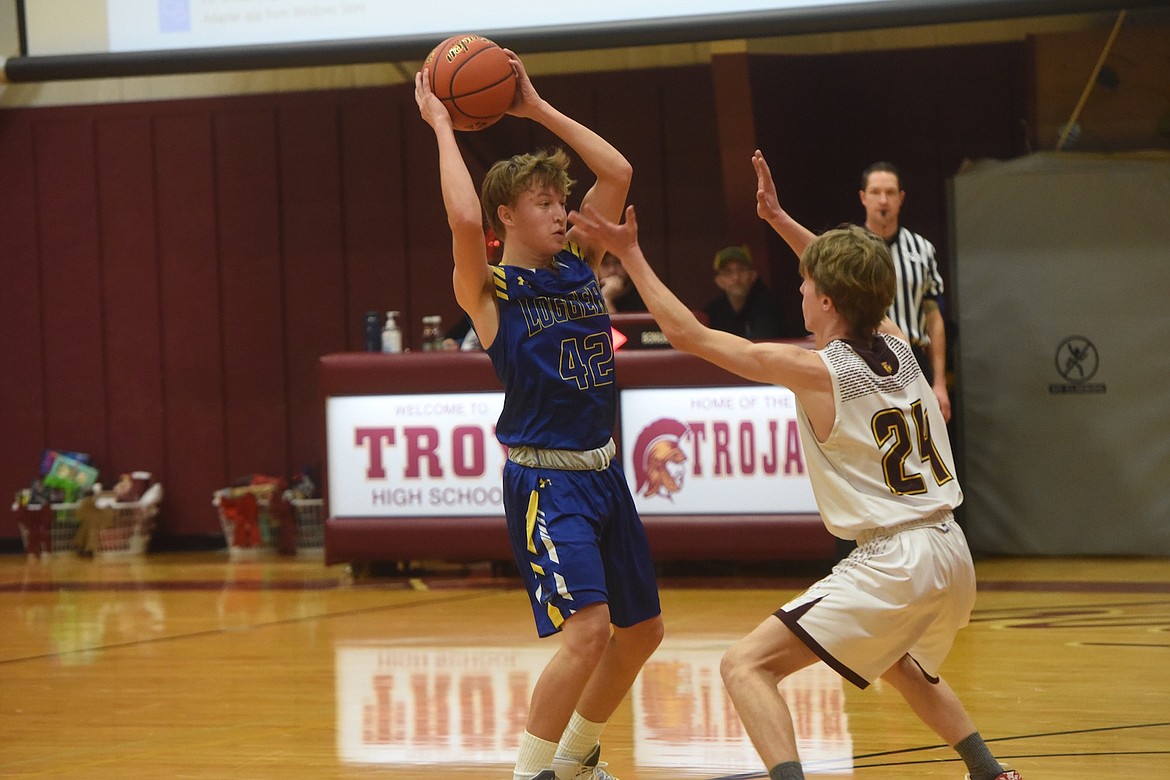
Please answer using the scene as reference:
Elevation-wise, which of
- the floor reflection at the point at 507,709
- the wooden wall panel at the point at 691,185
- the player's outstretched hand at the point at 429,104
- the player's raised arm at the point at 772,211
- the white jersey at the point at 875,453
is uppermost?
the wooden wall panel at the point at 691,185

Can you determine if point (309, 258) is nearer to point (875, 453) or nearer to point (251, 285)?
point (251, 285)

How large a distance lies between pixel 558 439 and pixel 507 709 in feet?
5.26

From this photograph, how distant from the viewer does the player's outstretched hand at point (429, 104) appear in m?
3.41

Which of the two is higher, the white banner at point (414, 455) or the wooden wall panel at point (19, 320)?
the wooden wall panel at point (19, 320)

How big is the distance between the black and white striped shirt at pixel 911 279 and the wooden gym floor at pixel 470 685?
130 cm

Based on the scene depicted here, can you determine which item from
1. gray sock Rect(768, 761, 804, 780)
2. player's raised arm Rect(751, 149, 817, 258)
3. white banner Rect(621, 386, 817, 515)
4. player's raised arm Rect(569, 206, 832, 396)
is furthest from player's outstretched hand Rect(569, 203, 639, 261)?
white banner Rect(621, 386, 817, 515)

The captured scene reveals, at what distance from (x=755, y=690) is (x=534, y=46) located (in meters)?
5.33

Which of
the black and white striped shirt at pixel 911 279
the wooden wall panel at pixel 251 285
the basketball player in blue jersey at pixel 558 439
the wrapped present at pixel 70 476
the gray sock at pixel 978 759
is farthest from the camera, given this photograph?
the wooden wall panel at pixel 251 285

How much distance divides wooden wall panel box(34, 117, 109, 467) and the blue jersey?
318 inches

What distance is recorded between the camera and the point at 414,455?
8.04 m

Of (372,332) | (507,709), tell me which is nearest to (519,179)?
(507,709)

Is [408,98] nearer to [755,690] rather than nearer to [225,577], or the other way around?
[225,577]

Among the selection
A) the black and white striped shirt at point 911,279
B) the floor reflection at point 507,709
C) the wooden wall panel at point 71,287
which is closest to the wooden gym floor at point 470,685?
the floor reflection at point 507,709

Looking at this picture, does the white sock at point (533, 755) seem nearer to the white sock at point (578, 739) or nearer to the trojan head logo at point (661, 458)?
the white sock at point (578, 739)
